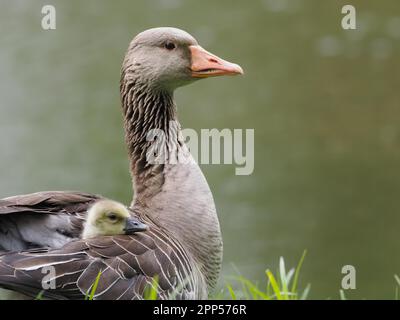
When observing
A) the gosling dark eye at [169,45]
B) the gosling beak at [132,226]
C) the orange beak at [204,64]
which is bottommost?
the gosling beak at [132,226]

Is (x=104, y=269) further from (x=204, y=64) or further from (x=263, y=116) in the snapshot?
(x=263, y=116)

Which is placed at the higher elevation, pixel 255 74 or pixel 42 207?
pixel 255 74

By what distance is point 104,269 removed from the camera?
4.46 meters

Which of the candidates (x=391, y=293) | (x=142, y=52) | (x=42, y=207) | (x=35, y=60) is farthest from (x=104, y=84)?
(x=42, y=207)

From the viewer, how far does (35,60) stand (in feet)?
44.0

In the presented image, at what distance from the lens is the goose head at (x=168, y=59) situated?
5.87 m

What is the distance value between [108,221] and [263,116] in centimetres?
821

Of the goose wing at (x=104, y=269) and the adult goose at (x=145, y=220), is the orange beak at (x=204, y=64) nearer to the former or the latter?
the adult goose at (x=145, y=220)

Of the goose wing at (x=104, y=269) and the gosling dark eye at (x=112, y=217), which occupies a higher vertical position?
the gosling dark eye at (x=112, y=217)

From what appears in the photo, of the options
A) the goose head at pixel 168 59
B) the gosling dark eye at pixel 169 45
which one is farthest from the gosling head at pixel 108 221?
the gosling dark eye at pixel 169 45

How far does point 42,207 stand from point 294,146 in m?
7.97

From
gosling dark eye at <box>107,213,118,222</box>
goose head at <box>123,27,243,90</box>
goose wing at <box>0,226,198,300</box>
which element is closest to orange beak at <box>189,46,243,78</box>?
goose head at <box>123,27,243,90</box>

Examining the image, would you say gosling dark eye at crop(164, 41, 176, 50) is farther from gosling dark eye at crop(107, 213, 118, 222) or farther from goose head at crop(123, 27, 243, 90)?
gosling dark eye at crop(107, 213, 118, 222)
